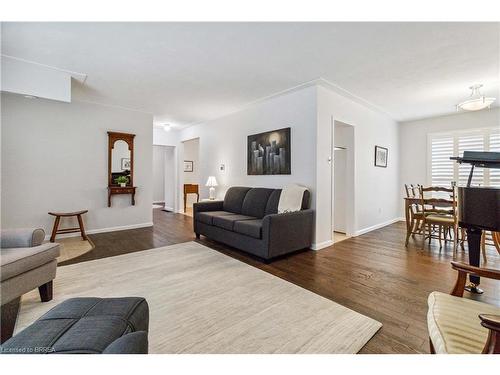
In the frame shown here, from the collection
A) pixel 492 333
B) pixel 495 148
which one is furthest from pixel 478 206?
pixel 495 148

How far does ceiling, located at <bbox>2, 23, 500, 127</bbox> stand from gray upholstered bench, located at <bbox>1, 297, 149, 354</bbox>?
240 cm

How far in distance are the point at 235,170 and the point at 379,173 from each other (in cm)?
328

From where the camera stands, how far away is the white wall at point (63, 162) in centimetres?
382

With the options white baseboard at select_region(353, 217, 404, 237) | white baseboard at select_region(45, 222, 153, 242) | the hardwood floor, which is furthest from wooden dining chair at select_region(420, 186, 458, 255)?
white baseboard at select_region(45, 222, 153, 242)

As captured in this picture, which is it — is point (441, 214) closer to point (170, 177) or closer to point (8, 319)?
point (8, 319)

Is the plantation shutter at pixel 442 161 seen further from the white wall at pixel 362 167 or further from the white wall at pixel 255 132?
the white wall at pixel 255 132

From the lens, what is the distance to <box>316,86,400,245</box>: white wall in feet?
12.3

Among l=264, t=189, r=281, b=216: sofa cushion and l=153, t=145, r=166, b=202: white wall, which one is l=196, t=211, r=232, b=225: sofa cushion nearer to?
l=264, t=189, r=281, b=216: sofa cushion

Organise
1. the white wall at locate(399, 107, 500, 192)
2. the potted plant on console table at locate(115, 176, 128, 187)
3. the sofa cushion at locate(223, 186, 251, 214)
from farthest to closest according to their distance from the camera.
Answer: the white wall at locate(399, 107, 500, 192), the potted plant on console table at locate(115, 176, 128, 187), the sofa cushion at locate(223, 186, 251, 214)

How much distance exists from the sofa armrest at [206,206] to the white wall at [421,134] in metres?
4.84

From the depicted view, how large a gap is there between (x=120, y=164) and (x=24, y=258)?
3465 mm

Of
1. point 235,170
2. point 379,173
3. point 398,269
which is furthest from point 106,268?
point 379,173

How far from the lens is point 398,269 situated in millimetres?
2887
